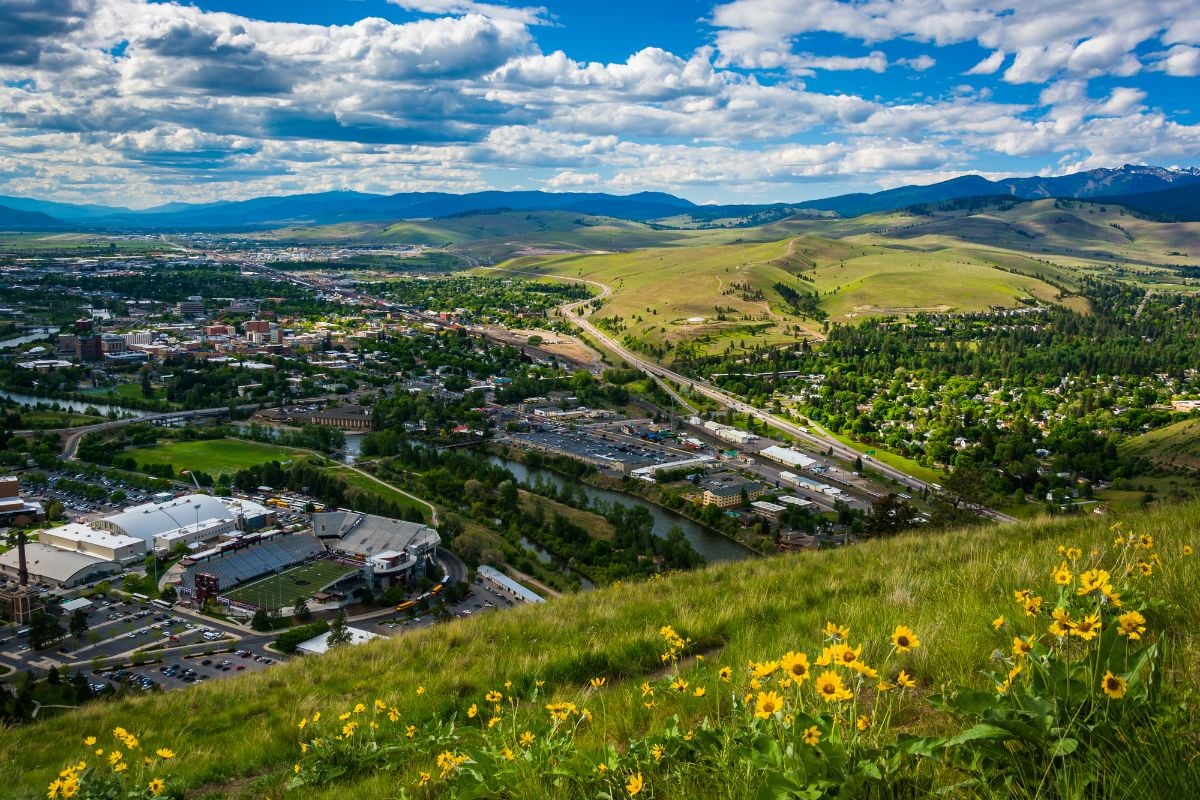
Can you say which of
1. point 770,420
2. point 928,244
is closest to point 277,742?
point 770,420

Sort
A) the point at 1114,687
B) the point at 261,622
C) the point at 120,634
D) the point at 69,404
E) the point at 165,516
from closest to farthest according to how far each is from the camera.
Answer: the point at 1114,687, the point at 120,634, the point at 261,622, the point at 165,516, the point at 69,404

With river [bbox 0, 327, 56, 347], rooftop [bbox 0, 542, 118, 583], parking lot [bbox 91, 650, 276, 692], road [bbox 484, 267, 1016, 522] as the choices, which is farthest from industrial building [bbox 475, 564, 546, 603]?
river [bbox 0, 327, 56, 347]

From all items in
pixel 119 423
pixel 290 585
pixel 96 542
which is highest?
pixel 96 542

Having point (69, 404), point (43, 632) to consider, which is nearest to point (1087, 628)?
point (43, 632)

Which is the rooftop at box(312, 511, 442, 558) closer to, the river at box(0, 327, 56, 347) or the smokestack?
the smokestack

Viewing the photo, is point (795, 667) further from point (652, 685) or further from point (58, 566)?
point (58, 566)

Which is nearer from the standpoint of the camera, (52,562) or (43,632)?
(43,632)

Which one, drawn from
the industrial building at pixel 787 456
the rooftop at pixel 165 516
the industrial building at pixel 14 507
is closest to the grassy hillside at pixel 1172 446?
the industrial building at pixel 787 456

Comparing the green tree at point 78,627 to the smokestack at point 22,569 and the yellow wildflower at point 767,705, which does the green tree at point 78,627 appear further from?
the yellow wildflower at point 767,705
